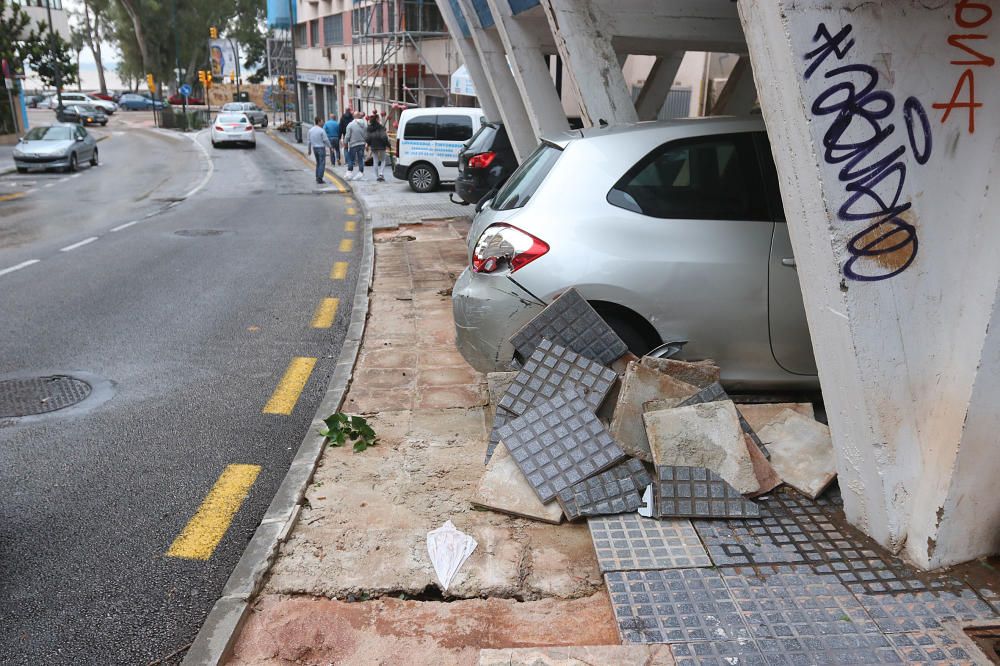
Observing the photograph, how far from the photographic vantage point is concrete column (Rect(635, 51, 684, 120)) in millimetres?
10789

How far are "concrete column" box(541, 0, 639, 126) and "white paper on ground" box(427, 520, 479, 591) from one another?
4.96m

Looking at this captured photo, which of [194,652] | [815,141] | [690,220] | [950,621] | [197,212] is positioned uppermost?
[815,141]

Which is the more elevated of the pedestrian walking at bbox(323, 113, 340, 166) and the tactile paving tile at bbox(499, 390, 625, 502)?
the tactile paving tile at bbox(499, 390, 625, 502)

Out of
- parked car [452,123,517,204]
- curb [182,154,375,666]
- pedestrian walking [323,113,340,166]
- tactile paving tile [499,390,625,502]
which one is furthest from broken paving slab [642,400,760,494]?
pedestrian walking [323,113,340,166]

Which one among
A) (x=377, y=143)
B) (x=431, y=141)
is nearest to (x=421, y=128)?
(x=431, y=141)

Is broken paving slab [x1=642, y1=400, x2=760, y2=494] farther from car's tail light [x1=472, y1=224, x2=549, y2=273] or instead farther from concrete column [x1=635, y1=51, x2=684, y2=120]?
concrete column [x1=635, y1=51, x2=684, y2=120]

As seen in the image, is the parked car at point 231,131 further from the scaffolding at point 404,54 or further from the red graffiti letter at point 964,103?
the red graffiti letter at point 964,103

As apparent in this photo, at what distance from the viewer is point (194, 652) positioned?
3.10m

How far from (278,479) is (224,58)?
75693 millimetres

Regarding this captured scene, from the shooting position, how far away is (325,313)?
8781 mm

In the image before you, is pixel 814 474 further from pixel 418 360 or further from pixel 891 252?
pixel 418 360

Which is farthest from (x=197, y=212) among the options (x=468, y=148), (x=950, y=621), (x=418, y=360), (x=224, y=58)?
(x=224, y=58)

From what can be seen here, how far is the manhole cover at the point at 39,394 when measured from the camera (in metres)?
5.79

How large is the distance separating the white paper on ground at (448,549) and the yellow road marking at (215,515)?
3.79 feet
